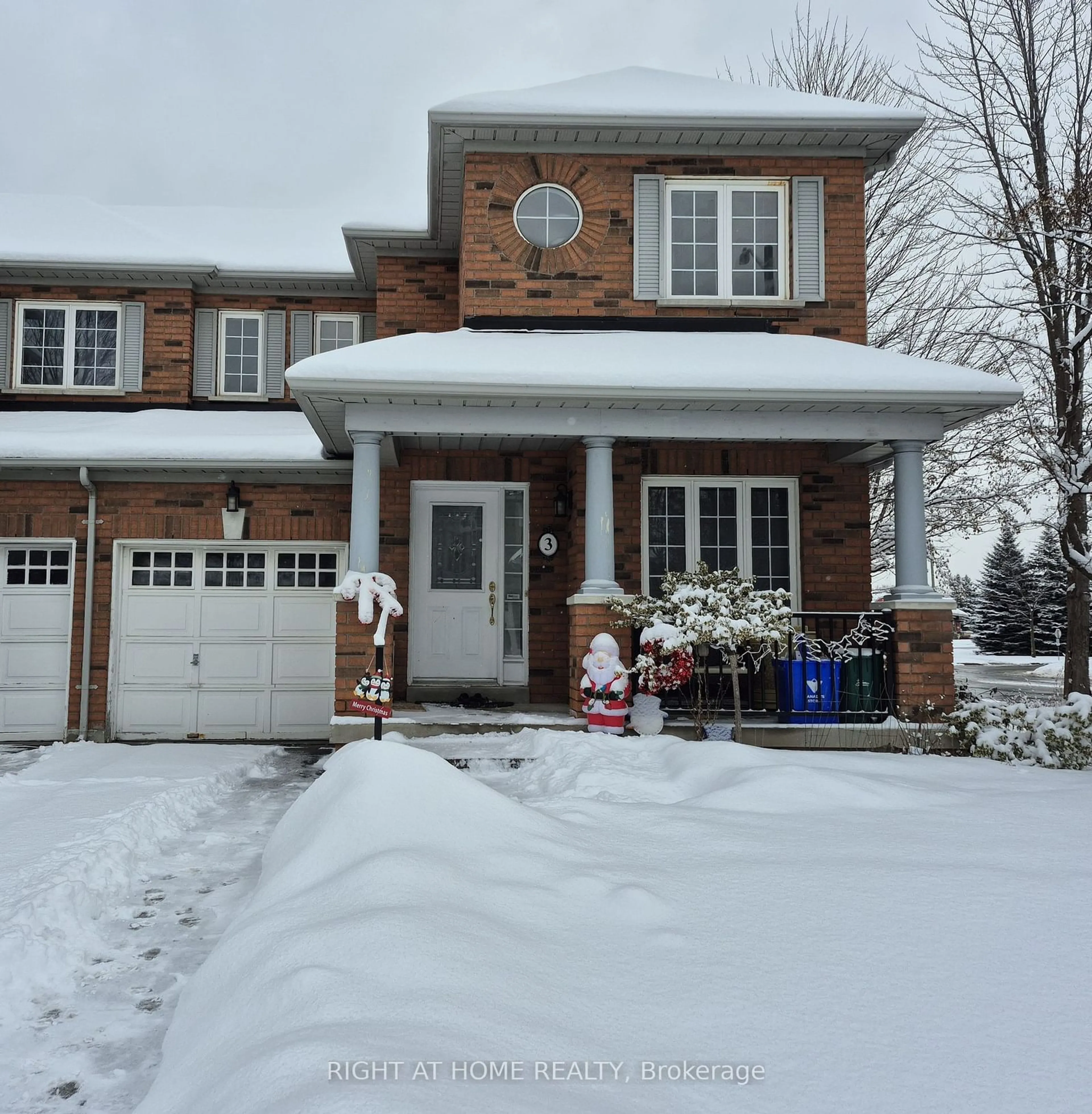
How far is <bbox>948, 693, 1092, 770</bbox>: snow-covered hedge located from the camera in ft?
21.9

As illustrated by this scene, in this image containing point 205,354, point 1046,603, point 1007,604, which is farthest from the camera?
point 1007,604

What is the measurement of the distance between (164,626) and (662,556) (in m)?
5.74

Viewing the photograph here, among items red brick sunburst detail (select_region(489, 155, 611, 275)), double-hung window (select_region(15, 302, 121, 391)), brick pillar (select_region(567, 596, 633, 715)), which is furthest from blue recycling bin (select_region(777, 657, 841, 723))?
double-hung window (select_region(15, 302, 121, 391))

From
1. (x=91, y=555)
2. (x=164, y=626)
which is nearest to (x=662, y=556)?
(x=164, y=626)

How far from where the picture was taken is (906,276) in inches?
649

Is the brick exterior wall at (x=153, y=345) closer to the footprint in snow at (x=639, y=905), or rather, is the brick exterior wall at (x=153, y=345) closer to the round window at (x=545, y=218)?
the round window at (x=545, y=218)

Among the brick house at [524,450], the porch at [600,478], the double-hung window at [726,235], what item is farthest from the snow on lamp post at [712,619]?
the double-hung window at [726,235]

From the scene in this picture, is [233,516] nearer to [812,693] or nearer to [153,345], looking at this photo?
[153,345]

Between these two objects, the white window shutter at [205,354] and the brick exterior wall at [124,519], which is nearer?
the brick exterior wall at [124,519]

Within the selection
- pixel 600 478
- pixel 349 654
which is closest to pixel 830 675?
pixel 600 478

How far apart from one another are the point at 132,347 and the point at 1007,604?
3222 centimetres

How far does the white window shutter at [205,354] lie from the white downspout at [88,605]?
2367 millimetres

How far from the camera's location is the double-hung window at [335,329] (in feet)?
39.8

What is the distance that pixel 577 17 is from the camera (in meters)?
67.1
